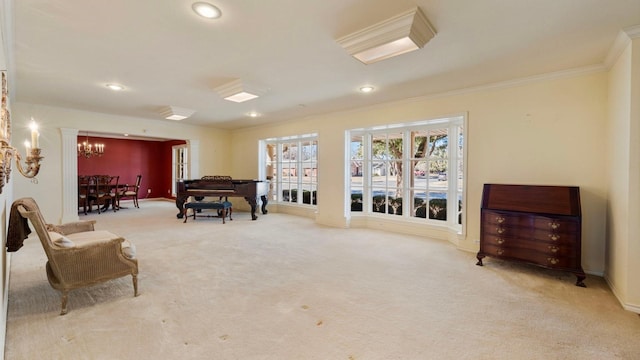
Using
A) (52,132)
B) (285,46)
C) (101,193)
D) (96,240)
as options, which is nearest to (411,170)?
(285,46)

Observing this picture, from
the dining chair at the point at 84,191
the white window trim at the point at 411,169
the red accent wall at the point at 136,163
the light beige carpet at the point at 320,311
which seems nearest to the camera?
the light beige carpet at the point at 320,311

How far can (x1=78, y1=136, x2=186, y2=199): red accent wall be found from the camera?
9.51 metres

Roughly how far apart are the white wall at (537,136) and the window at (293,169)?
2539 millimetres

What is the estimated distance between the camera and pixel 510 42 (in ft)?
8.85

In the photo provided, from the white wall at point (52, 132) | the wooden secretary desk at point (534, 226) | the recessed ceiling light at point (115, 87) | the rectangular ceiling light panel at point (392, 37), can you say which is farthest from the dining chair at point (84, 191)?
the wooden secretary desk at point (534, 226)

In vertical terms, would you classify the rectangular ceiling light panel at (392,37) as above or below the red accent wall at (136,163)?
above

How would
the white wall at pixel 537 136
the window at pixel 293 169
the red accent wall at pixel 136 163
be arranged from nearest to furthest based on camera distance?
the white wall at pixel 537 136 < the window at pixel 293 169 < the red accent wall at pixel 136 163

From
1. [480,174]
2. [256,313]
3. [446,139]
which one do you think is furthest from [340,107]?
[256,313]

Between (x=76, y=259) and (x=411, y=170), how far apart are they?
15.7 feet

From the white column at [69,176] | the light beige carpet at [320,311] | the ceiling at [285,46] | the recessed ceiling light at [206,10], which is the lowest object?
the light beige carpet at [320,311]

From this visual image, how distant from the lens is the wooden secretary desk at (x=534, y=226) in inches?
120

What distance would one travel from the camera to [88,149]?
827 centimetres

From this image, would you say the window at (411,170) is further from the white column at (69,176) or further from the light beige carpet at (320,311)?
the white column at (69,176)

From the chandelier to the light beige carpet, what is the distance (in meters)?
5.27
